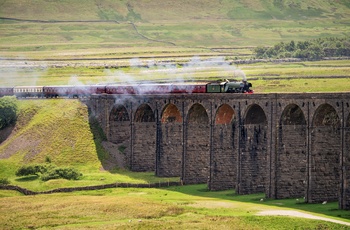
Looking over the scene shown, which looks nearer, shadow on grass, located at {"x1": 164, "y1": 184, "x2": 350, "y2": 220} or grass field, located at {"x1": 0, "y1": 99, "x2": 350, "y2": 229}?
grass field, located at {"x1": 0, "y1": 99, "x2": 350, "y2": 229}

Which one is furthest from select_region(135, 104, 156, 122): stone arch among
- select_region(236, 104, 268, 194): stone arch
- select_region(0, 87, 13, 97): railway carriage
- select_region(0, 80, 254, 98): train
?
select_region(0, 87, 13, 97): railway carriage

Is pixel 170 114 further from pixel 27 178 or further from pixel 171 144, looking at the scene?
pixel 27 178

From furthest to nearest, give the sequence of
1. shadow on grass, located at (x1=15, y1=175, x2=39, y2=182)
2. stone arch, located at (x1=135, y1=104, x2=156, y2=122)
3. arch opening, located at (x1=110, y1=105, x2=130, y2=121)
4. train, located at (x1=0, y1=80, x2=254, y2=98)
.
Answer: arch opening, located at (x1=110, y1=105, x2=130, y2=121) → stone arch, located at (x1=135, y1=104, x2=156, y2=122) → shadow on grass, located at (x1=15, y1=175, x2=39, y2=182) → train, located at (x1=0, y1=80, x2=254, y2=98)

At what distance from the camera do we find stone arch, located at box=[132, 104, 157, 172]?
11981 cm

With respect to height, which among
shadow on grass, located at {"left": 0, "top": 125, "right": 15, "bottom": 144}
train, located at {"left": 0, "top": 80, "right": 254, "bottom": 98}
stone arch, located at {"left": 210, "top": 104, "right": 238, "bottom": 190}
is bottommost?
stone arch, located at {"left": 210, "top": 104, "right": 238, "bottom": 190}

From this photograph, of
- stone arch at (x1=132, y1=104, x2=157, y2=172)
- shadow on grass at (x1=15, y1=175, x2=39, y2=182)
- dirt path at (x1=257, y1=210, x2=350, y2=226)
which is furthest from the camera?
stone arch at (x1=132, y1=104, x2=157, y2=172)

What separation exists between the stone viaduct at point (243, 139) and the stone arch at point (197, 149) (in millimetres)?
103

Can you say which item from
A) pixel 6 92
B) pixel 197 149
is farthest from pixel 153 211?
pixel 6 92

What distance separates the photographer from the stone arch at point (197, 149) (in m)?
110

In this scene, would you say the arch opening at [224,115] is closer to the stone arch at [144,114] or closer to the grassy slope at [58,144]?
the grassy slope at [58,144]

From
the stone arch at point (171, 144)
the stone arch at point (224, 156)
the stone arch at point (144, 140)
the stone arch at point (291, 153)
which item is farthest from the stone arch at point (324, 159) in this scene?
the stone arch at point (144, 140)

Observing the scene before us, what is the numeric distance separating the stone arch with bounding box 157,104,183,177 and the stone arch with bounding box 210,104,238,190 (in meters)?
9.02

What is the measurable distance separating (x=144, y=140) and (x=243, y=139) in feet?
72.7

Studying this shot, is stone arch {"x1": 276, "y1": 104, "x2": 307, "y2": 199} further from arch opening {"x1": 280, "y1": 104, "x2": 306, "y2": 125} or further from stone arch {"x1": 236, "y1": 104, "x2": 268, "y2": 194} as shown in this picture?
stone arch {"x1": 236, "y1": 104, "x2": 268, "y2": 194}
